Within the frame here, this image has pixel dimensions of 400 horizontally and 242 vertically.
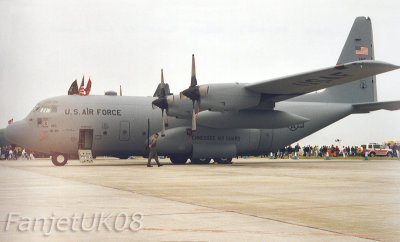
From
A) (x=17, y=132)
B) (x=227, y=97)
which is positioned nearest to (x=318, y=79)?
(x=227, y=97)

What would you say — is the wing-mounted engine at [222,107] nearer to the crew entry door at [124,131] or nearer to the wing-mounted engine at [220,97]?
the wing-mounted engine at [220,97]

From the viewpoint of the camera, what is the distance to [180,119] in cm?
2706

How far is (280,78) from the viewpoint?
73.8ft

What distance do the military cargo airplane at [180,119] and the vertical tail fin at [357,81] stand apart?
2.80 meters

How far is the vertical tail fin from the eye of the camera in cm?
3045

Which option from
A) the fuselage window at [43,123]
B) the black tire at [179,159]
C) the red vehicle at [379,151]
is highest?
the fuselage window at [43,123]

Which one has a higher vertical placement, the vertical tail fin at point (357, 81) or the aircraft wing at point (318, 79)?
the vertical tail fin at point (357, 81)

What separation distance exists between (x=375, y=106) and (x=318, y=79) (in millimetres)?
8056

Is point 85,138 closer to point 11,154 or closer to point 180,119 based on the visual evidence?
point 180,119

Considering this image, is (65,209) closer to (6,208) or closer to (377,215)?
(6,208)

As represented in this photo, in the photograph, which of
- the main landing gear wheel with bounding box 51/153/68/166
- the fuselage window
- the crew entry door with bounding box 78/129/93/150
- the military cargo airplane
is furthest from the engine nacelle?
the fuselage window

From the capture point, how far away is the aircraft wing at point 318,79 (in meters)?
20.8

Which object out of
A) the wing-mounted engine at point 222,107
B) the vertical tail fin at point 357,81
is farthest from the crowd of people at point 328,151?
the wing-mounted engine at point 222,107

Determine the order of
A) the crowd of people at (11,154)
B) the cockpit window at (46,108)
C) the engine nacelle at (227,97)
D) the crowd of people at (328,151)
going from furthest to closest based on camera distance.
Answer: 1. the crowd of people at (328,151)
2. the crowd of people at (11,154)
3. the cockpit window at (46,108)
4. the engine nacelle at (227,97)
